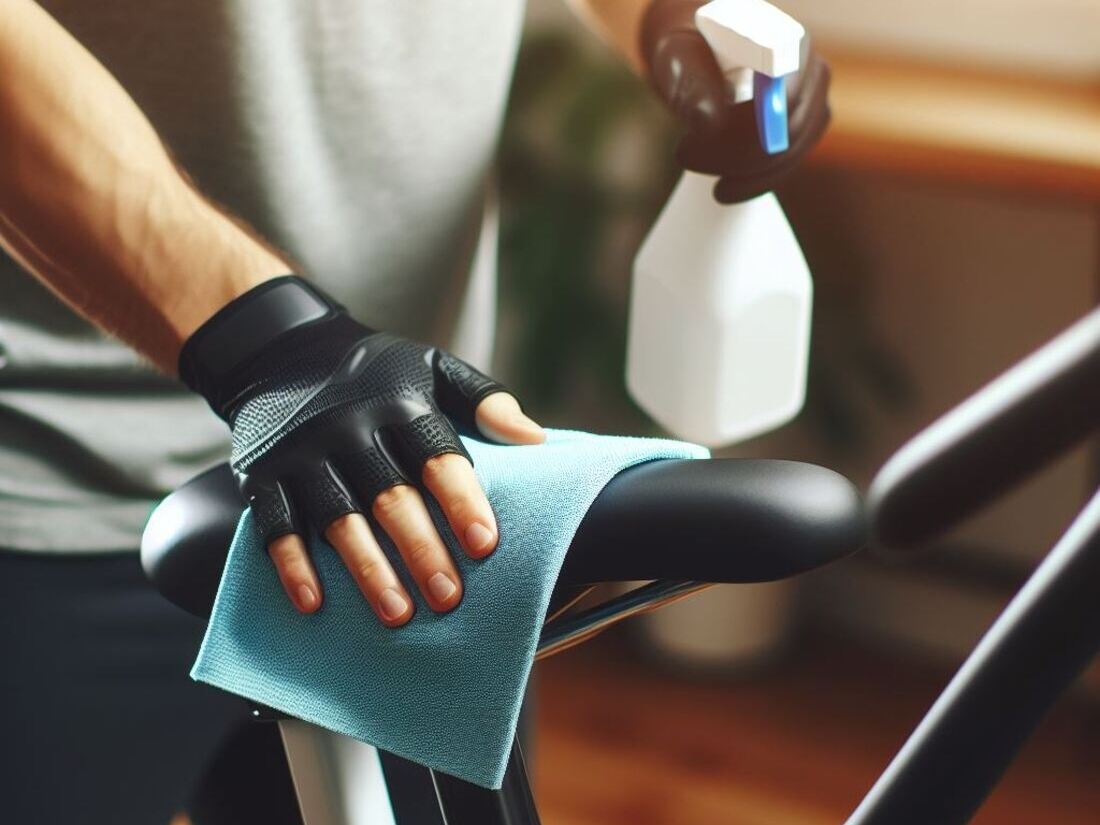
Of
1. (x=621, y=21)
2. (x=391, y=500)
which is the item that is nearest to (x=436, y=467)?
(x=391, y=500)

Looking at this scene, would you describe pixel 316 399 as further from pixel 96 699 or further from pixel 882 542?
pixel 96 699

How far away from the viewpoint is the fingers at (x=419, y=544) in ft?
1.42

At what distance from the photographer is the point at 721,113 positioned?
0.72 meters

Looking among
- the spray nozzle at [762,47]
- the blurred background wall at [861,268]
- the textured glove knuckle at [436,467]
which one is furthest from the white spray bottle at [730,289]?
the blurred background wall at [861,268]

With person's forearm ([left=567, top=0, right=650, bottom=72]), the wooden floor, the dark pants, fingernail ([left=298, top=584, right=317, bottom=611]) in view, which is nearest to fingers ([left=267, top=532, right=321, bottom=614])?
fingernail ([left=298, top=584, right=317, bottom=611])

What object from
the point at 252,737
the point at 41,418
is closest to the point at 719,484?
the point at 252,737

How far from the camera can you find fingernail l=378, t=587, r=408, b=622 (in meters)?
0.44

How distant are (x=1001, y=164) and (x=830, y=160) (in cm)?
18

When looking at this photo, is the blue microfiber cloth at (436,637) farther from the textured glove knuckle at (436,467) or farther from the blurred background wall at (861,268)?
the blurred background wall at (861,268)

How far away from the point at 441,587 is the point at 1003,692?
180 millimetres

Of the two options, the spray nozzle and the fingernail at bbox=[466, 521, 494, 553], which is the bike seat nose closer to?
the fingernail at bbox=[466, 521, 494, 553]

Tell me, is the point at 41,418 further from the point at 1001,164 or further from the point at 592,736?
the point at 592,736

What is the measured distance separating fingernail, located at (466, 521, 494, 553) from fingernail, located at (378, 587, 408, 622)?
29 millimetres

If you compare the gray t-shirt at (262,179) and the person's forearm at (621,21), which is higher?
the person's forearm at (621,21)
